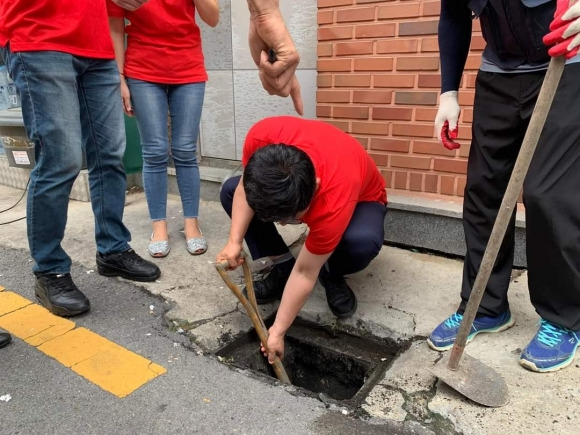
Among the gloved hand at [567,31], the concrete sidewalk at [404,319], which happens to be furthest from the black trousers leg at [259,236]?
the gloved hand at [567,31]

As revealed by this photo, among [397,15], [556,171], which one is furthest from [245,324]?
[397,15]

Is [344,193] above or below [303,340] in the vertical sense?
above

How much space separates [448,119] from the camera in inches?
79.8

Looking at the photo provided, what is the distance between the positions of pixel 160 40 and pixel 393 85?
1.34m

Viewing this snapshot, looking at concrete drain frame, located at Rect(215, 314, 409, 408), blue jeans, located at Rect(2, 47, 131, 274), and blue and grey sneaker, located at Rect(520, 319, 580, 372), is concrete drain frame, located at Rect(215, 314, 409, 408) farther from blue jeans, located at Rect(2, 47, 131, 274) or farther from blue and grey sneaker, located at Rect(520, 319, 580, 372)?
blue jeans, located at Rect(2, 47, 131, 274)

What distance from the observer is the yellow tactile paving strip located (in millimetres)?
1871

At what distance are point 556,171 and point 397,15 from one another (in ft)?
5.01

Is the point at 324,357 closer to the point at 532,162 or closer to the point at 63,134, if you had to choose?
the point at 532,162

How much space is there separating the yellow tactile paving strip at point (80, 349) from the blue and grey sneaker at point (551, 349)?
1.38 m

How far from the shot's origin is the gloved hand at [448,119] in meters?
2.03

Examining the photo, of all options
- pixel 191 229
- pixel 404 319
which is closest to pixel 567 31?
pixel 404 319

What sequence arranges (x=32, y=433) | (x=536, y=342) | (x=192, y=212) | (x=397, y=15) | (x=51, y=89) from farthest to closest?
(x=192, y=212)
(x=397, y=15)
(x=51, y=89)
(x=536, y=342)
(x=32, y=433)

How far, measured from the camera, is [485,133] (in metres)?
1.92

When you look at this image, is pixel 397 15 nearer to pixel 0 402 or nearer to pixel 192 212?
pixel 192 212
